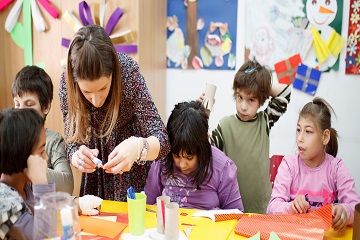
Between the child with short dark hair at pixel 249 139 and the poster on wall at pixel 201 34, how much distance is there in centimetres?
72

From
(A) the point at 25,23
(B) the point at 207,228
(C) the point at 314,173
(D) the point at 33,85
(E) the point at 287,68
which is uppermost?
(A) the point at 25,23

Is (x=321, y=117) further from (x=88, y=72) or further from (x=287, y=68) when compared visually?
(x=287, y=68)

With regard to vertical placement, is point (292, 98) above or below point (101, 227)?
above

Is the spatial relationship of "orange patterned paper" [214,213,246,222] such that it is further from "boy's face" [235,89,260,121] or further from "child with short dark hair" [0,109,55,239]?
"boy's face" [235,89,260,121]

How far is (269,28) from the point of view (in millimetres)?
2711

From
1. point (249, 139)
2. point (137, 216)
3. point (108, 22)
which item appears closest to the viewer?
point (137, 216)

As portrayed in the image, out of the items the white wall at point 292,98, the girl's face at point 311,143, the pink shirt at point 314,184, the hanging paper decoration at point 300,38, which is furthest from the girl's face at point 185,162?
the hanging paper decoration at point 300,38

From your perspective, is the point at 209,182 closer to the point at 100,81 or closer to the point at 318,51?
the point at 100,81

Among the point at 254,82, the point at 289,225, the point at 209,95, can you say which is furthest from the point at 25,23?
the point at 289,225

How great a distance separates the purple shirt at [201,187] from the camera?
1636 millimetres

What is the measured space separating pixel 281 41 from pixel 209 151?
1.36 meters

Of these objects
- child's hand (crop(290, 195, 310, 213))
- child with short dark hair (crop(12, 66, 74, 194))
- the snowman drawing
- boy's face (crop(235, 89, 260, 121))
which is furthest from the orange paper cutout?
the snowman drawing

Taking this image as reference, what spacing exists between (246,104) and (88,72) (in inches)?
40.6

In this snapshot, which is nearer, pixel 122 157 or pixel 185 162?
pixel 122 157
